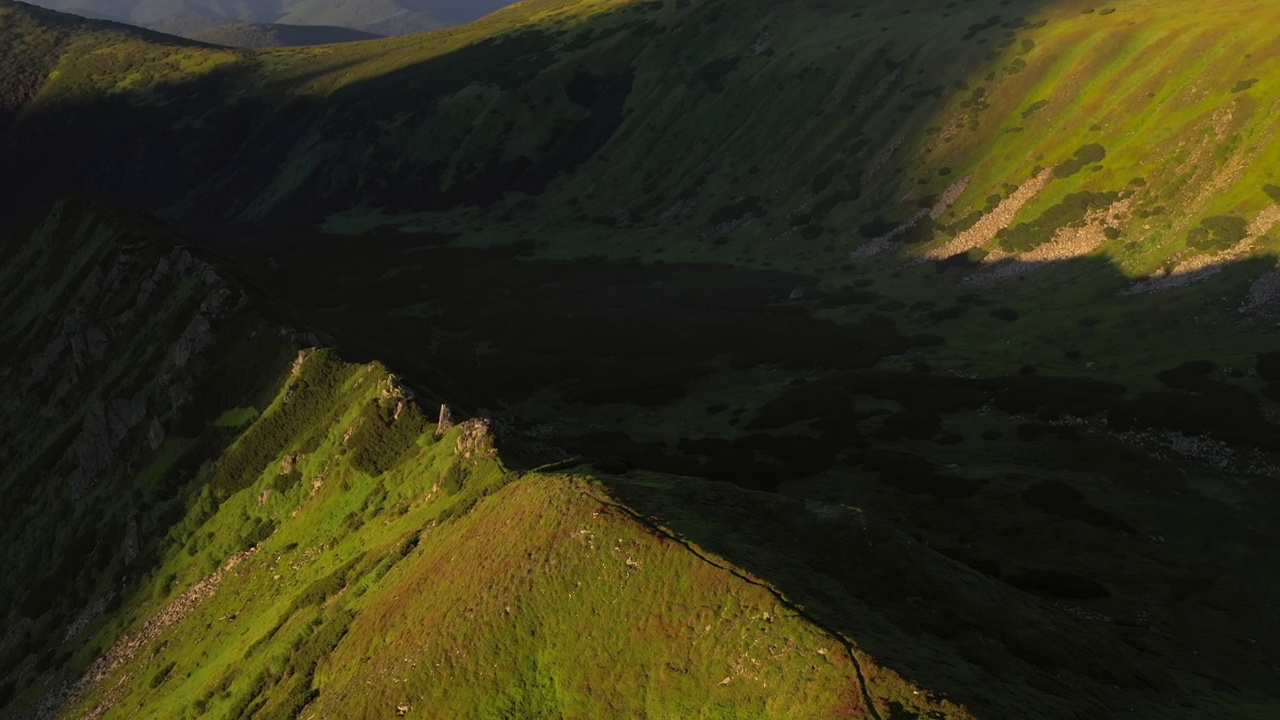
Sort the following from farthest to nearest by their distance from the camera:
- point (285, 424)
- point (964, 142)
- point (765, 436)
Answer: point (964, 142), point (765, 436), point (285, 424)

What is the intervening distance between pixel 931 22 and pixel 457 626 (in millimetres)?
171983

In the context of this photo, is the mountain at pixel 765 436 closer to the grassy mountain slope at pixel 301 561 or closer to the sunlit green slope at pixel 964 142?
the grassy mountain slope at pixel 301 561

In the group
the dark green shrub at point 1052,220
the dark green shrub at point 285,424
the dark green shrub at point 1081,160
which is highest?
the dark green shrub at point 285,424

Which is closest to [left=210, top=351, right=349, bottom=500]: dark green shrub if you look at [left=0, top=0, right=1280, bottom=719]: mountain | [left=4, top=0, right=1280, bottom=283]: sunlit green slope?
[left=0, top=0, right=1280, bottom=719]: mountain

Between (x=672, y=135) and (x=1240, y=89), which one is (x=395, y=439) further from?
(x=672, y=135)

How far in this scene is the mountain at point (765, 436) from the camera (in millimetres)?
29922

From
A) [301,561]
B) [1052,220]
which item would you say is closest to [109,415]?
[301,561]

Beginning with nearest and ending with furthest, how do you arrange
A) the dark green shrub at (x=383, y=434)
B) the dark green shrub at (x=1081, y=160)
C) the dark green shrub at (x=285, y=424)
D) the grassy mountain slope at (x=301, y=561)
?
the grassy mountain slope at (x=301, y=561), the dark green shrub at (x=383, y=434), the dark green shrub at (x=285, y=424), the dark green shrub at (x=1081, y=160)

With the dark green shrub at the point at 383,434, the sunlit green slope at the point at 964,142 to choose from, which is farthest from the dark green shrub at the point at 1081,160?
the dark green shrub at the point at 383,434

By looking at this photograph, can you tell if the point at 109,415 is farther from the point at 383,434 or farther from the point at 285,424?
the point at 383,434

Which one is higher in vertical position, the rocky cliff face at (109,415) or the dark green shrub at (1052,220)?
the rocky cliff face at (109,415)

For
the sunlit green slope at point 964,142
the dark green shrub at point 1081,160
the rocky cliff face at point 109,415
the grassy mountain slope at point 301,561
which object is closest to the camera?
the grassy mountain slope at point 301,561

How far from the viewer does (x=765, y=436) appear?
70.2 metres

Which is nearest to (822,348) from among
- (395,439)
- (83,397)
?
(395,439)
